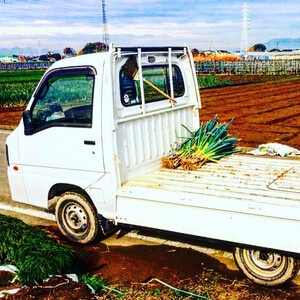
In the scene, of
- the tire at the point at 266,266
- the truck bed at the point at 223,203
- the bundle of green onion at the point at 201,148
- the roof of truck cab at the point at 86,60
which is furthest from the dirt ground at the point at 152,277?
the roof of truck cab at the point at 86,60

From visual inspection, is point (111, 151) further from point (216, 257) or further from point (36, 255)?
point (216, 257)

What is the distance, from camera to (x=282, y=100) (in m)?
24.3

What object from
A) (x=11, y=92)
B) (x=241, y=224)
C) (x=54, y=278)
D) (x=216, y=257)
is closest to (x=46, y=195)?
(x=54, y=278)

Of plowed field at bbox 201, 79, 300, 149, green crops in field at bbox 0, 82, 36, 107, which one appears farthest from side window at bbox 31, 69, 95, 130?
green crops in field at bbox 0, 82, 36, 107

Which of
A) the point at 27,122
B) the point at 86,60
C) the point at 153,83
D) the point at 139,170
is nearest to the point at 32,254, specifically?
the point at 139,170

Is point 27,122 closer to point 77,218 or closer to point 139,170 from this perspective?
point 77,218

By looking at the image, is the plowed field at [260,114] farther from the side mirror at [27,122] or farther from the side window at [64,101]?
the side mirror at [27,122]

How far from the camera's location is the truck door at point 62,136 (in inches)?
221

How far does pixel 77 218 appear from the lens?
620 cm

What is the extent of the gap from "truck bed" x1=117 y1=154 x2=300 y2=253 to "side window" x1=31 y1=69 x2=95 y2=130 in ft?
3.53

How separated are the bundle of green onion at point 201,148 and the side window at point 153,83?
2.05 ft

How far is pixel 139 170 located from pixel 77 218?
1.09m

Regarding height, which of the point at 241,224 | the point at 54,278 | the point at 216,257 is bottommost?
the point at 216,257

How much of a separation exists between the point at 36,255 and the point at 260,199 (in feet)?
7.69
